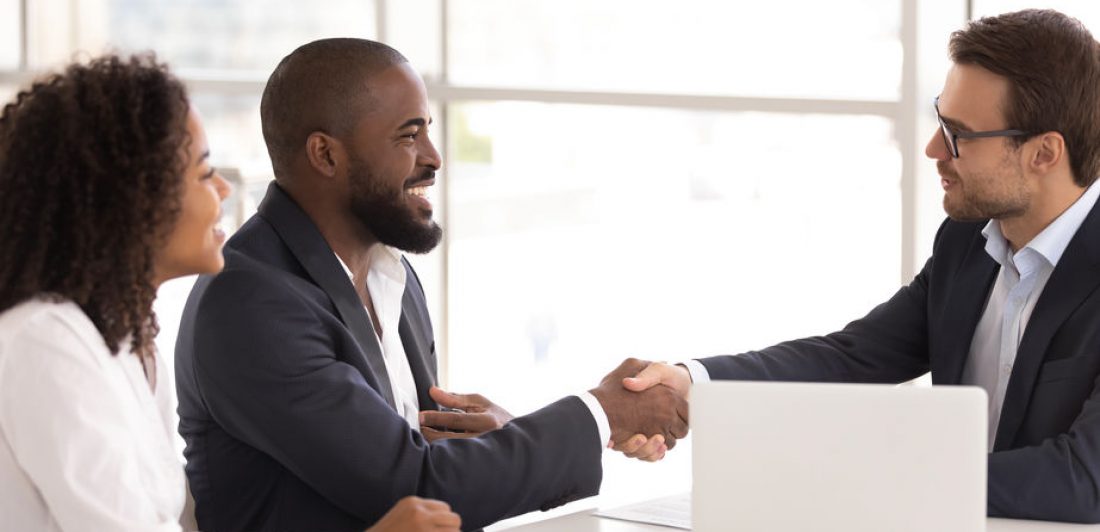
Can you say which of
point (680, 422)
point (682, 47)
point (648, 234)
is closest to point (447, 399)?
point (680, 422)

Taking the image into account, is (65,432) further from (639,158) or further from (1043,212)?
(639,158)

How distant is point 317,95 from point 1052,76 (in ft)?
4.40

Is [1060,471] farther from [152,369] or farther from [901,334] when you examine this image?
[152,369]

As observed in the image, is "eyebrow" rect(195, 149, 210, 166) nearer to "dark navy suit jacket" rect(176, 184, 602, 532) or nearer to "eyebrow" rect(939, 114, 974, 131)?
"dark navy suit jacket" rect(176, 184, 602, 532)

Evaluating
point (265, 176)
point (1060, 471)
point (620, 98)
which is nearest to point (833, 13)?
point (620, 98)

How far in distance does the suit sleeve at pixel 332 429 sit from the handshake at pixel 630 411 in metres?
0.25

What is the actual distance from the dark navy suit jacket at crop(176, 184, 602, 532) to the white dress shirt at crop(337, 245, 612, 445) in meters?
0.14

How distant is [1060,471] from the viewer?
224 cm

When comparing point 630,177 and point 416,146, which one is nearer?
point 416,146

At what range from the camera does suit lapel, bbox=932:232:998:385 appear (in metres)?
2.77

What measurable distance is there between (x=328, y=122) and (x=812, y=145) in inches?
68.8

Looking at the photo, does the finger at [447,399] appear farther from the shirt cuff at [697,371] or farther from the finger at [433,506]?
the finger at [433,506]

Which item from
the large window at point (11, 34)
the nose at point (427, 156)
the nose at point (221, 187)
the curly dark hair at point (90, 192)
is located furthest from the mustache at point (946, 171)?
the large window at point (11, 34)

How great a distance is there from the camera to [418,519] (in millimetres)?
1940
